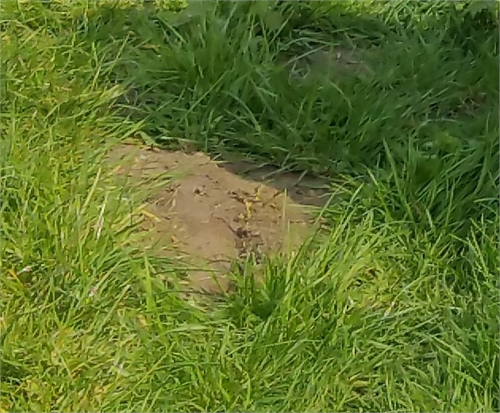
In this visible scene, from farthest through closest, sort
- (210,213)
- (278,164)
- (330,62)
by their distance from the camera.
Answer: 1. (330,62)
2. (278,164)
3. (210,213)

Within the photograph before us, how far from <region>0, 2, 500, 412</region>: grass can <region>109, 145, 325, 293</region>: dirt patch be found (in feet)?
0.26

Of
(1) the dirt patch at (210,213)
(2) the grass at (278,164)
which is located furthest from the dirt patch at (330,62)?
(1) the dirt patch at (210,213)

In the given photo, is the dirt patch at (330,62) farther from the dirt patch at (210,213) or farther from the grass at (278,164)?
the dirt patch at (210,213)

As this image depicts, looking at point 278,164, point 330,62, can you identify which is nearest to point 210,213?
point 278,164

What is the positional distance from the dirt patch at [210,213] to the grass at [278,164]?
8cm

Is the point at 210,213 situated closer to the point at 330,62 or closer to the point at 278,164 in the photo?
the point at 278,164

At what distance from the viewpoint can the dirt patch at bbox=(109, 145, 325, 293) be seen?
270cm

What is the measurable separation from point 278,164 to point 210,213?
13.0 inches

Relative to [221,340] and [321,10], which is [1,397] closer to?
[221,340]

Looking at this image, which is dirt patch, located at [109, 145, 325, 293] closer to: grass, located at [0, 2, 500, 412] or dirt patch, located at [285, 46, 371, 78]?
grass, located at [0, 2, 500, 412]

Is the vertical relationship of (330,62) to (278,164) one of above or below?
above

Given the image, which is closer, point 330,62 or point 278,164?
point 278,164

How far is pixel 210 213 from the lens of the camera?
2861mm

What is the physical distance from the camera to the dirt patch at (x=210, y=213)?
8.86ft
